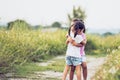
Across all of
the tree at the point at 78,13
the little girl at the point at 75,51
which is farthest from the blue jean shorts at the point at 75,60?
the tree at the point at 78,13

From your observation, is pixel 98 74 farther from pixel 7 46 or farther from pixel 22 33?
pixel 22 33

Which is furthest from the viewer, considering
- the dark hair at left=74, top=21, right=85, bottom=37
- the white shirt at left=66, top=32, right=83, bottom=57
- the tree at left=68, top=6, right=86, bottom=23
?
the tree at left=68, top=6, right=86, bottom=23

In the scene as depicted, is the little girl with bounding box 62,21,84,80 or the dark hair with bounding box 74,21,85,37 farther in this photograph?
the dark hair with bounding box 74,21,85,37

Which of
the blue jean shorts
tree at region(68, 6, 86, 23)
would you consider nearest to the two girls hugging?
the blue jean shorts

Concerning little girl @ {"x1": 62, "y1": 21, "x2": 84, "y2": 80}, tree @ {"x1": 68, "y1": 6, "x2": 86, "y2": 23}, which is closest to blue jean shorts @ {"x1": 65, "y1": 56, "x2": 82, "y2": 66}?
little girl @ {"x1": 62, "y1": 21, "x2": 84, "y2": 80}

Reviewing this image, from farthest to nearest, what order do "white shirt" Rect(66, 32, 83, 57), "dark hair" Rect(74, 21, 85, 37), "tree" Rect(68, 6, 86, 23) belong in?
1. "tree" Rect(68, 6, 86, 23)
2. "dark hair" Rect(74, 21, 85, 37)
3. "white shirt" Rect(66, 32, 83, 57)

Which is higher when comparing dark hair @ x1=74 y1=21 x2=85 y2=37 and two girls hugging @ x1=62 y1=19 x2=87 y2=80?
dark hair @ x1=74 y1=21 x2=85 y2=37

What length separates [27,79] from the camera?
1223cm

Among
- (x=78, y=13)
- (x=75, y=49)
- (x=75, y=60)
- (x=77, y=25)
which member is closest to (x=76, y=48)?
(x=75, y=49)

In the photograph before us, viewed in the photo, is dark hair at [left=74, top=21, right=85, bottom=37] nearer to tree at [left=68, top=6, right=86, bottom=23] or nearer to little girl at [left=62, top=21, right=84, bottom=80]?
Answer: little girl at [left=62, top=21, right=84, bottom=80]

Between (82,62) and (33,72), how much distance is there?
3019 millimetres

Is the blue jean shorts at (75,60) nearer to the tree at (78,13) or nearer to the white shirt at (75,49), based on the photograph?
the white shirt at (75,49)

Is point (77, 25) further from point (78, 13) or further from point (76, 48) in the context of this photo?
point (78, 13)

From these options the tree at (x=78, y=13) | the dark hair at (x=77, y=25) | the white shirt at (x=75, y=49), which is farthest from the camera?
the tree at (x=78, y=13)
